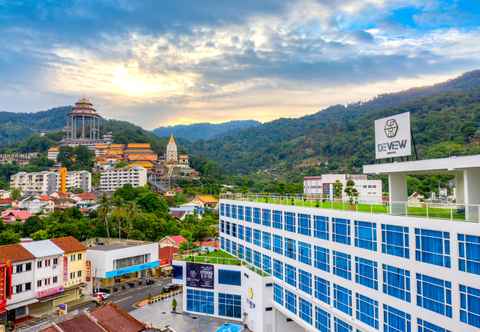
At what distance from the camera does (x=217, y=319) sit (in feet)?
121

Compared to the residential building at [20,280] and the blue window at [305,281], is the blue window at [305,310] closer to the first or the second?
the blue window at [305,281]

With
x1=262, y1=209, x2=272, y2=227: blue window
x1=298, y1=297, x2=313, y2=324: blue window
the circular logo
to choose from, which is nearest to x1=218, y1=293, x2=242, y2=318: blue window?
x1=262, y1=209, x2=272, y2=227: blue window

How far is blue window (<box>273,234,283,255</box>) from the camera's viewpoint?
31.5 metres

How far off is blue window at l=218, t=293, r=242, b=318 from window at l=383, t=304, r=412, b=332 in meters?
18.2

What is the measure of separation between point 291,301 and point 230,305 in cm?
855

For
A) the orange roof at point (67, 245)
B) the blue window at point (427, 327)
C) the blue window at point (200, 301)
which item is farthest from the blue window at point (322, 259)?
the orange roof at point (67, 245)

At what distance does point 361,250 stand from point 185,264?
2099cm

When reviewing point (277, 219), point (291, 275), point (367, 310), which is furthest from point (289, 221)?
point (367, 310)

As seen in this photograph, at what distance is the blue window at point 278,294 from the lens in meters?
31.5

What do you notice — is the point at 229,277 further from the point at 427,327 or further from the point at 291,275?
the point at 427,327

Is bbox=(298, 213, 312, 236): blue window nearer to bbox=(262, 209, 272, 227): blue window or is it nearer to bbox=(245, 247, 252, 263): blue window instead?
bbox=(262, 209, 272, 227): blue window

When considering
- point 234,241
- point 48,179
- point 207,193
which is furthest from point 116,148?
point 234,241

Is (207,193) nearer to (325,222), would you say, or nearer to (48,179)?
(48,179)

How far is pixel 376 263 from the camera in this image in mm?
20500
